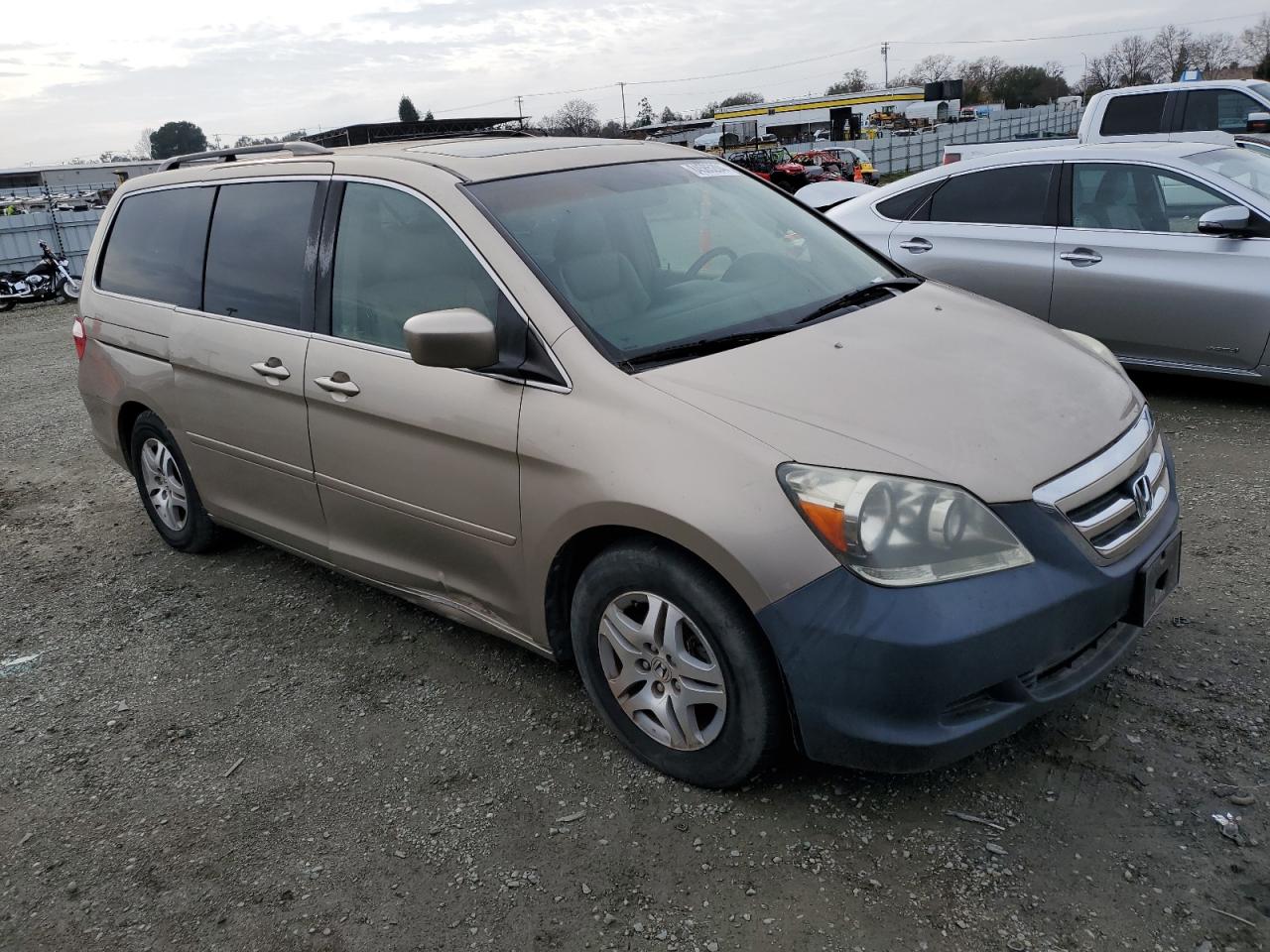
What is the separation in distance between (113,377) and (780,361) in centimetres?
341

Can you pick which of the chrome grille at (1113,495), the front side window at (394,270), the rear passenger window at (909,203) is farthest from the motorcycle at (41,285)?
the chrome grille at (1113,495)

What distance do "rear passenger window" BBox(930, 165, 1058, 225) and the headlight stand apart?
179 inches

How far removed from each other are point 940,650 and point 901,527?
294 millimetres

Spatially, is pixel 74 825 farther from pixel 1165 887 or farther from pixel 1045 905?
pixel 1165 887

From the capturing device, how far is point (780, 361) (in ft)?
9.37

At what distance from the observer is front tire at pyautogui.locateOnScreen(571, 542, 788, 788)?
255 cm

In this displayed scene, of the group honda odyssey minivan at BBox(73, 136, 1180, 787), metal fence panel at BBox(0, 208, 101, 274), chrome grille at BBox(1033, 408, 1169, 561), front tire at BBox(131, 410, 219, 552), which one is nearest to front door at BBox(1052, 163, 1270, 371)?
honda odyssey minivan at BBox(73, 136, 1180, 787)

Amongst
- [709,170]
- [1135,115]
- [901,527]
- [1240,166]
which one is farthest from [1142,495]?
[1135,115]

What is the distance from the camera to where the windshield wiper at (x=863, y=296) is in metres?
3.26

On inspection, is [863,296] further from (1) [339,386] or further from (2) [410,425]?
(1) [339,386]

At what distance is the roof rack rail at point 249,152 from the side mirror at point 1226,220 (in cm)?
459

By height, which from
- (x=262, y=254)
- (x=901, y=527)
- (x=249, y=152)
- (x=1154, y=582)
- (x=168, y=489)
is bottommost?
(x=168, y=489)

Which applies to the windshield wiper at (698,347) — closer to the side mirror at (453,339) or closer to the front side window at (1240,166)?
the side mirror at (453,339)

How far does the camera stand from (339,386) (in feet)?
11.3
